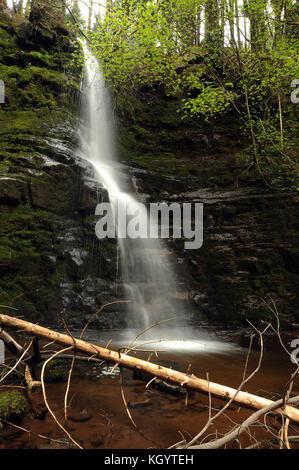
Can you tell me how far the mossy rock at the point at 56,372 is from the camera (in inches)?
136

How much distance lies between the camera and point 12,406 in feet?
8.14

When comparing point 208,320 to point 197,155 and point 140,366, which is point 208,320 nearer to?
point 140,366

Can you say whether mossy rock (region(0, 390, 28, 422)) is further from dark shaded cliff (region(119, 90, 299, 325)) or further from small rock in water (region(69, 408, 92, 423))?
dark shaded cliff (region(119, 90, 299, 325))

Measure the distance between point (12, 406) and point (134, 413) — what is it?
1163mm

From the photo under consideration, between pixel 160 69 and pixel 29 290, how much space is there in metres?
10.00

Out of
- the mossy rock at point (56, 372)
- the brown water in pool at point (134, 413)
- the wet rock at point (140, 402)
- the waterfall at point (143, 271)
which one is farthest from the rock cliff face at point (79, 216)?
the wet rock at point (140, 402)

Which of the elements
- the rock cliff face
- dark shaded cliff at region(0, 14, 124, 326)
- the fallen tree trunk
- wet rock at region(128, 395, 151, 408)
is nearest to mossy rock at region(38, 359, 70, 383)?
wet rock at region(128, 395, 151, 408)

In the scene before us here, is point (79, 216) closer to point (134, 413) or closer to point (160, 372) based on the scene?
point (134, 413)

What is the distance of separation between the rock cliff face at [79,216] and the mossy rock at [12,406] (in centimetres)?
286

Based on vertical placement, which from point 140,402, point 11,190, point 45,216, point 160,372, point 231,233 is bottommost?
point 140,402

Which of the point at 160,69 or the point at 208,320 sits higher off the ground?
the point at 160,69

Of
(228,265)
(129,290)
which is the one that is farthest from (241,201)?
(129,290)

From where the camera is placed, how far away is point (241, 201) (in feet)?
28.5

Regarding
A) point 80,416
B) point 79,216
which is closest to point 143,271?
point 79,216
